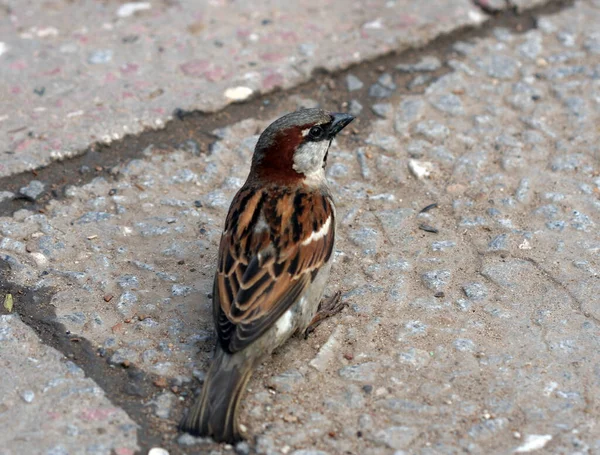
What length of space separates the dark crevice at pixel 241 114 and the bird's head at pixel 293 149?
2.96 ft

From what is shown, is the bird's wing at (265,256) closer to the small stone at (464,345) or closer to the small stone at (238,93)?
the small stone at (464,345)

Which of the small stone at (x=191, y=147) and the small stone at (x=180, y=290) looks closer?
the small stone at (x=180, y=290)

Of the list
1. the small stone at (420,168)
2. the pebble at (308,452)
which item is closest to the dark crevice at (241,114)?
the small stone at (420,168)

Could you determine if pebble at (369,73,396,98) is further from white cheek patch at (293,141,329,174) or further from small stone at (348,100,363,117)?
white cheek patch at (293,141,329,174)

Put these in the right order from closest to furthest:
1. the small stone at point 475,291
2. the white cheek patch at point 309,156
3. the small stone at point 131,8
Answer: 1. the small stone at point 475,291
2. the white cheek patch at point 309,156
3. the small stone at point 131,8

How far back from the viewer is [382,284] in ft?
12.7

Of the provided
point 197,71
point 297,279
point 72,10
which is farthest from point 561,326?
point 72,10

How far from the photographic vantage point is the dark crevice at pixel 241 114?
4.41 m

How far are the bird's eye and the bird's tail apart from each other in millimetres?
1167

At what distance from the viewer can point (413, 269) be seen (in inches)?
156

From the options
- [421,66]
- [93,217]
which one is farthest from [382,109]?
[93,217]

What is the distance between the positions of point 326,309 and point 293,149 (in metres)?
0.73

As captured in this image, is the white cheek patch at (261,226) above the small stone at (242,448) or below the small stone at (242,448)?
above

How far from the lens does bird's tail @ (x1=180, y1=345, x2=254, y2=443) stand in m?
3.04
